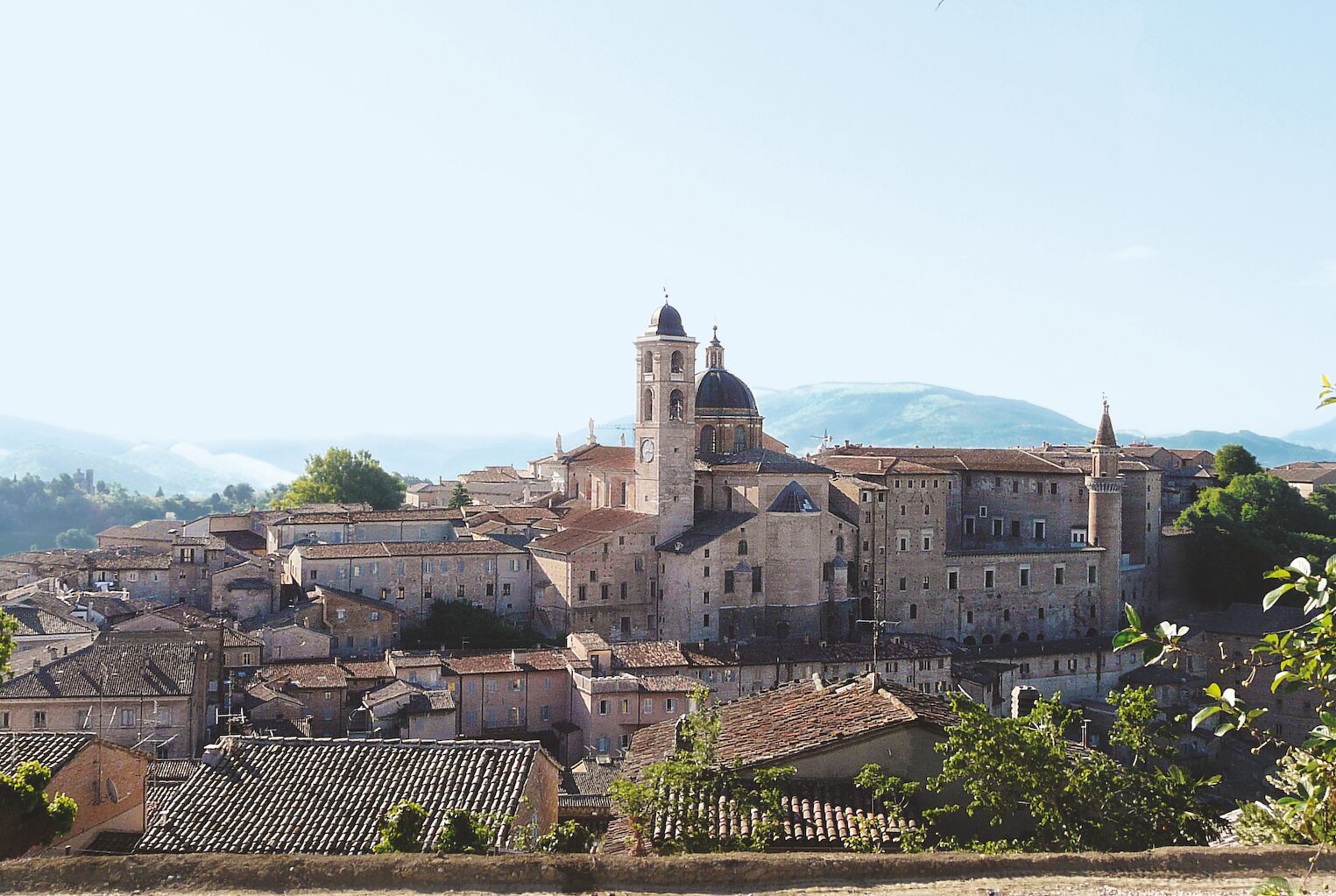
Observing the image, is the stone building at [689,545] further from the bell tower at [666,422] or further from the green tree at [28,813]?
the green tree at [28,813]

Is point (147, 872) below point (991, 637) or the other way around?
the other way around

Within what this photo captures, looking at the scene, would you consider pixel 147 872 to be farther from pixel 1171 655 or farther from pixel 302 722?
pixel 302 722

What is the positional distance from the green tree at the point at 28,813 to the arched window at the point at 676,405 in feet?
123

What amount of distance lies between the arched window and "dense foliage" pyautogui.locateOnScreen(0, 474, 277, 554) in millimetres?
102428

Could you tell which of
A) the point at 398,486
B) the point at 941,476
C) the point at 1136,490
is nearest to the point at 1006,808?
the point at 941,476

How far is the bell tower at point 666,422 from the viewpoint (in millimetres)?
Result: 47250

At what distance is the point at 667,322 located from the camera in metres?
50.3

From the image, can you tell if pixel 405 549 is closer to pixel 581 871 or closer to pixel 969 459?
pixel 969 459

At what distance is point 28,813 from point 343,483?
210 feet

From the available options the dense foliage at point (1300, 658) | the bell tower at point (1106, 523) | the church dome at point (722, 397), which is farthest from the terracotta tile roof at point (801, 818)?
the bell tower at point (1106, 523)

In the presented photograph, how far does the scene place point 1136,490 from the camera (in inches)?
2261

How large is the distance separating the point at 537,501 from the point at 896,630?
2090 centimetres

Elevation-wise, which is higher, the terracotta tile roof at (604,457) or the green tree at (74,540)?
the terracotta tile roof at (604,457)

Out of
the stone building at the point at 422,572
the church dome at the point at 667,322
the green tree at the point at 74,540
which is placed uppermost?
the church dome at the point at 667,322
